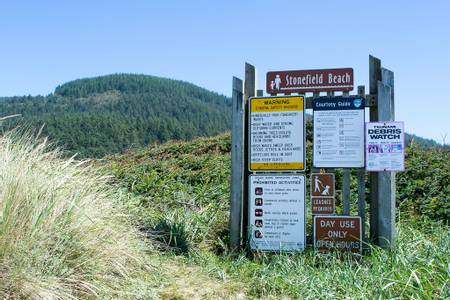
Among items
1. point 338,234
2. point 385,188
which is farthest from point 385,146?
point 338,234

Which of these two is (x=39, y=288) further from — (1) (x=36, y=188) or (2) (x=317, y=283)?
(2) (x=317, y=283)

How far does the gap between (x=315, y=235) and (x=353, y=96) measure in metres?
1.65

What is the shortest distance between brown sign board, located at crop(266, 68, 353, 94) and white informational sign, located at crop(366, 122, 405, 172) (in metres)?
0.59

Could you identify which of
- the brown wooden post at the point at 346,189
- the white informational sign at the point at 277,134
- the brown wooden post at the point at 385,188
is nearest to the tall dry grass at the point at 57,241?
the white informational sign at the point at 277,134

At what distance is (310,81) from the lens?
6.05 metres

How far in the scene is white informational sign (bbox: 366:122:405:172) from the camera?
18.5 ft

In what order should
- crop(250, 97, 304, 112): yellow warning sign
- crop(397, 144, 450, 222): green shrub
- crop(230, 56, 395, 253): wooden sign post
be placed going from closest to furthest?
crop(230, 56, 395, 253): wooden sign post
crop(250, 97, 304, 112): yellow warning sign
crop(397, 144, 450, 222): green shrub

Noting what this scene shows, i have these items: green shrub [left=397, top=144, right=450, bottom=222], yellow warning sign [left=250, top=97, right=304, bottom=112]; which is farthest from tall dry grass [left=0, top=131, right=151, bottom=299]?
green shrub [left=397, top=144, right=450, bottom=222]

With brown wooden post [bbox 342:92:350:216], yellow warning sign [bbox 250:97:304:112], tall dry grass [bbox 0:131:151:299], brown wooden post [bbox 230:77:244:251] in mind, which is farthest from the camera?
brown wooden post [bbox 230:77:244:251]

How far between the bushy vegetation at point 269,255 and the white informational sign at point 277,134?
41.7 inches

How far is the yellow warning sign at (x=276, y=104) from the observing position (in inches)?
241

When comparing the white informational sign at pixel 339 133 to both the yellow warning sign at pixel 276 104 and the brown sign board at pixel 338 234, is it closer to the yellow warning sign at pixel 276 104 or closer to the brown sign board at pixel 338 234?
the yellow warning sign at pixel 276 104

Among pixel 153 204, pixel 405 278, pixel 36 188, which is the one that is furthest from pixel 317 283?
pixel 153 204

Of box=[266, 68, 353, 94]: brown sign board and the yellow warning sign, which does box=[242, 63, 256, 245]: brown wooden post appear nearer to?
the yellow warning sign
